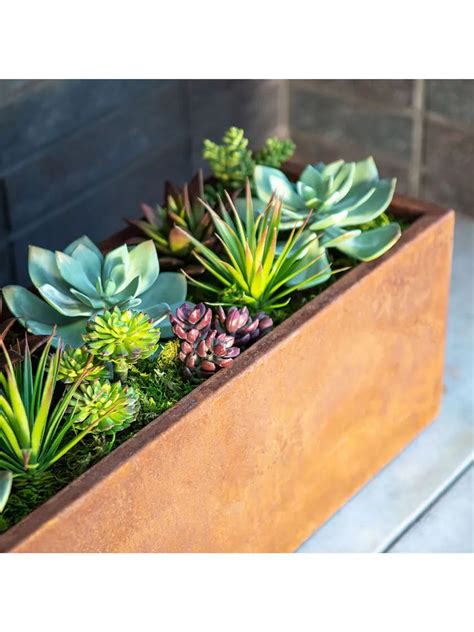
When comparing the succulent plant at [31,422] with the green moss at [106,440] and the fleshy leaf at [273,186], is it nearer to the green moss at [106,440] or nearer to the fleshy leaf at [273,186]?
the green moss at [106,440]

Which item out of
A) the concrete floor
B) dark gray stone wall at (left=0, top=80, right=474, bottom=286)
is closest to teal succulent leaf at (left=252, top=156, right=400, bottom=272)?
the concrete floor

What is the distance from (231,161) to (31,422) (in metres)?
0.70

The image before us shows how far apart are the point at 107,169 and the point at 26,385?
4.09ft

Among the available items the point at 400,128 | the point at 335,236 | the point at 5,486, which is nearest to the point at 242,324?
the point at 335,236

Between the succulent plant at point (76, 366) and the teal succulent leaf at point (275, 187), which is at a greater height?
the teal succulent leaf at point (275, 187)

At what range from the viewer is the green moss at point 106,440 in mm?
1230

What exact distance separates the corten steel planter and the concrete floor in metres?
0.03

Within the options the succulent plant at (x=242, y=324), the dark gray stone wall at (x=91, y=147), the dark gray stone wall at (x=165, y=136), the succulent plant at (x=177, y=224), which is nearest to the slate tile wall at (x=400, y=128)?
the dark gray stone wall at (x=165, y=136)

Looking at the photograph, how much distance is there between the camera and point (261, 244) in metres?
1.45

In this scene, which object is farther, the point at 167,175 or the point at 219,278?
the point at 167,175

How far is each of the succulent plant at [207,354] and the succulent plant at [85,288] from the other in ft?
0.24
